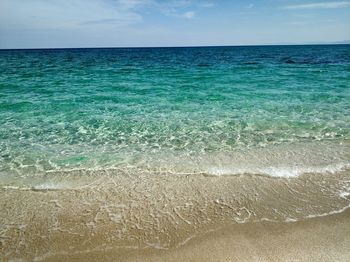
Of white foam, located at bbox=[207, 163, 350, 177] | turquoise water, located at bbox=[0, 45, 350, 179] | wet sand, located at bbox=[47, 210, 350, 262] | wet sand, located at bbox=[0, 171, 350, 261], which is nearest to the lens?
wet sand, located at bbox=[47, 210, 350, 262]

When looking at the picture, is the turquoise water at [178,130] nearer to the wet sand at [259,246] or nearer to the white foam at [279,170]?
the white foam at [279,170]

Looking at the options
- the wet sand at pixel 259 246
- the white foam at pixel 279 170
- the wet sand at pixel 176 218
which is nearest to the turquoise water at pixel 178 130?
the white foam at pixel 279 170

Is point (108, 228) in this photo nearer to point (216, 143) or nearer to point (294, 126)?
point (216, 143)

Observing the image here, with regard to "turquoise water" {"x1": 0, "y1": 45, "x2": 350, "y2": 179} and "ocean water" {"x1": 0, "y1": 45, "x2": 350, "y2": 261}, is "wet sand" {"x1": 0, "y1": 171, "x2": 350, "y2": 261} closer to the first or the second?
"ocean water" {"x1": 0, "y1": 45, "x2": 350, "y2": 261}

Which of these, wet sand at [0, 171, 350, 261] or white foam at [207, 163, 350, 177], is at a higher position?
white foam at [207, 163, 350, 177]

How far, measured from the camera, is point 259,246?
3551 mm

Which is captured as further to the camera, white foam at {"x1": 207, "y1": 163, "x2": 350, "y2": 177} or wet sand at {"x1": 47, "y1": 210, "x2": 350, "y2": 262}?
white foam at {"x1": 207, "y1": 163, "x2": 350, "y2": 177}

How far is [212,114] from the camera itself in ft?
33.1

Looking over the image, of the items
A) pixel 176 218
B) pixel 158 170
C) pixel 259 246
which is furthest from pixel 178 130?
pixel 259 246

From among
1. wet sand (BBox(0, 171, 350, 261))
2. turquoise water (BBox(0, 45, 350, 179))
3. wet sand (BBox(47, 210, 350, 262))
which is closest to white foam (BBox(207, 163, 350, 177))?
turquoise water (BBox(0, 45, 350, 179))

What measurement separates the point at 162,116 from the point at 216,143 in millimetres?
3292

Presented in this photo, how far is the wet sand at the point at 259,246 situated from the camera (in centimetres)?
339

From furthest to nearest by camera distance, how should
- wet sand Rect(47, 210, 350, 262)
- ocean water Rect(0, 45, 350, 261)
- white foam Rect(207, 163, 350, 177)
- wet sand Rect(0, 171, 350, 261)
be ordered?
white foam Rect(207, 163, 350, 177), ocean water Rect(0, 45, 350, 261), wet sand Rect(0, 171, 350, 261), wet sand Rect(47, 210, 350, 262)

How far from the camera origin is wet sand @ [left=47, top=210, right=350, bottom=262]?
3.39 meters
